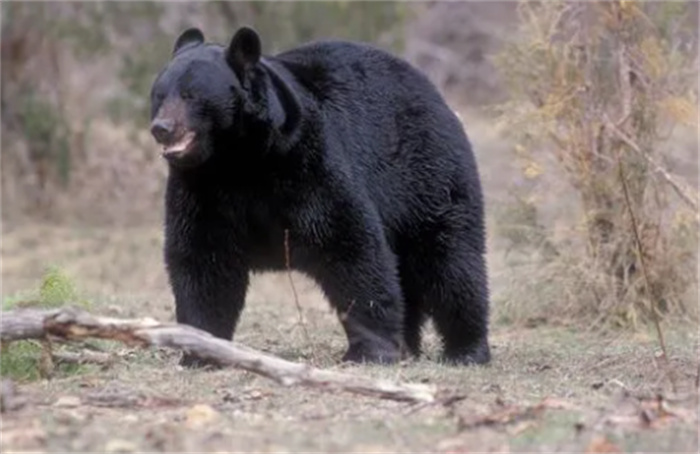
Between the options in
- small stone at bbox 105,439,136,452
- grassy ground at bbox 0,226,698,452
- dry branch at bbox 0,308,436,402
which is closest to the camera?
small stone at bbox 105,439,136,452

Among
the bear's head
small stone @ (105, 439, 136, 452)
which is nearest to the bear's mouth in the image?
the bear's head

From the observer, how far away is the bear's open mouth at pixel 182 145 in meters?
8.41

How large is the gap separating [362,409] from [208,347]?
0.76m

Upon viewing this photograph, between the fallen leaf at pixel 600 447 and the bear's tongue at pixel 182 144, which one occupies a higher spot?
the bear's tongue at pixel 182 144

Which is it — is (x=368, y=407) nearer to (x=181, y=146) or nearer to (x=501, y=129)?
(x=181, y=146)

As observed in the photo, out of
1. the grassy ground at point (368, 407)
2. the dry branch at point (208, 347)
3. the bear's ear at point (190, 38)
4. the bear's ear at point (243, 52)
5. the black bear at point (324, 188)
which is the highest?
the bear's ear at point (190, 38)

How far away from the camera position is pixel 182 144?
8438 millimetres

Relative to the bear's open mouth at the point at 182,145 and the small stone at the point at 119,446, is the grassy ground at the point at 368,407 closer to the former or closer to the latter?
the small stone at the point at 119,446

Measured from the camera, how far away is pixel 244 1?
77.0 feet

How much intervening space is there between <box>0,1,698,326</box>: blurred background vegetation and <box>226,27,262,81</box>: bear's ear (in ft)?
8.09

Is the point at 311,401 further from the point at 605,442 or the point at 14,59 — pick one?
the point at 14,59

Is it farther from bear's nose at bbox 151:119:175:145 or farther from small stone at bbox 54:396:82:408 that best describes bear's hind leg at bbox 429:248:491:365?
small stone at bbox 54:396:82:408

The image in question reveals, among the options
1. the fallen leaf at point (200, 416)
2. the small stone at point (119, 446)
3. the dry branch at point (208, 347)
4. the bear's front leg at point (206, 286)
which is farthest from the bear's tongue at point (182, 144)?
the small stone at point (119, 446)

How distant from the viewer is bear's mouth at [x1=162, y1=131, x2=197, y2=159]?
8.41m
